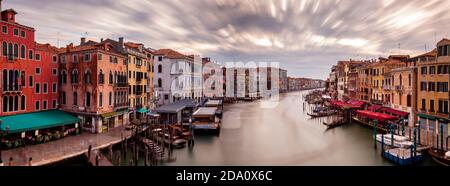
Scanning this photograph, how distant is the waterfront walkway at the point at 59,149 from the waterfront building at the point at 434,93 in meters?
20.5

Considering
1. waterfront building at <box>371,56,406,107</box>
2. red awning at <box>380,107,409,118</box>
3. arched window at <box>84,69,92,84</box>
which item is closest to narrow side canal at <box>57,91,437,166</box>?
red awning at <box>380,107,409,118</box>

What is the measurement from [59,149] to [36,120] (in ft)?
10.6

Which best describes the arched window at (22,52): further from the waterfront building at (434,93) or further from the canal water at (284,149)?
the waterfront building at (434,93)

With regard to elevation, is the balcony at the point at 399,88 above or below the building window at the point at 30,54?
below

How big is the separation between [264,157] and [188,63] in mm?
22360

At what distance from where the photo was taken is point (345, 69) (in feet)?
140

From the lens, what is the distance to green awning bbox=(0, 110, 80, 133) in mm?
13224

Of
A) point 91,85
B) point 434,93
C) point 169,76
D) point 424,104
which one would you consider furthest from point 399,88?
point 91,85

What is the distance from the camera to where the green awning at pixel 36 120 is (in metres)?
13.2

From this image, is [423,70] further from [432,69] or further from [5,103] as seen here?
[5,103]

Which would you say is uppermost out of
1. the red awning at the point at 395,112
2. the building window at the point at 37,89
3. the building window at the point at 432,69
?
the building window at the point at 432,69

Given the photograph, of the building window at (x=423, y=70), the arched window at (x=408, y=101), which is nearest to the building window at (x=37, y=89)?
the building window at (x=423, y=70)

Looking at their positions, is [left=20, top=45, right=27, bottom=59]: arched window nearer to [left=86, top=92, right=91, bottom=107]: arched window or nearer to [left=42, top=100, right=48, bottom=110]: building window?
[left=42, top=100, right=48, bottom=110]: building window
